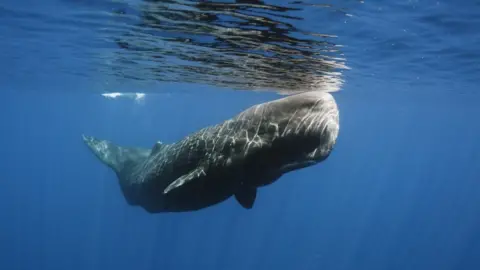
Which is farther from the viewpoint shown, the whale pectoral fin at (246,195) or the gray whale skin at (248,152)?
the whale pectoral fin at (246,195)

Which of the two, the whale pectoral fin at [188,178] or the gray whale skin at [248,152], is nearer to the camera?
the gray whale skin at [248,152]

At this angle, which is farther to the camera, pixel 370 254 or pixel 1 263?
pixel 370 254

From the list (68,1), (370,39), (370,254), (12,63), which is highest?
(68,1)

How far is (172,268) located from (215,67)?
1884 inches

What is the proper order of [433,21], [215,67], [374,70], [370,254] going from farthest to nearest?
[370,254], [374,70], [215,67], [433,21]

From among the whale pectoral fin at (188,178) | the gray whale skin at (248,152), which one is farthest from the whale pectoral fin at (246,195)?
the whale pectoral fin at (188,178)

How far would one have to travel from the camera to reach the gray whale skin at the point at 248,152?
600 cm

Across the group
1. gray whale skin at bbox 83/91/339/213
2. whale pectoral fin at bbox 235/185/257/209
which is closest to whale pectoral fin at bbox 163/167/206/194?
gray whale skin at bbox 83/91/339/213

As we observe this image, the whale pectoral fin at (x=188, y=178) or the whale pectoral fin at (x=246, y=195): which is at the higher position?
the whale pectoral fin at (x=188, y=178)

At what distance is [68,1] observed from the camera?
11.7 metres

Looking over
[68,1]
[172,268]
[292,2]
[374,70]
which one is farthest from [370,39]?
[172,268]

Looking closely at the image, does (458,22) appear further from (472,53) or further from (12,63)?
(12,63)

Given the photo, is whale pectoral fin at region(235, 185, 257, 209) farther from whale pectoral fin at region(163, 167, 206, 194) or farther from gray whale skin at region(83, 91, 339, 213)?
whale pectoral fin at region(163, 167, 206, 194)

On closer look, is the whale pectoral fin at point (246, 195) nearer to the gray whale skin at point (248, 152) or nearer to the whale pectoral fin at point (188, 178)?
the gray whale skin at point (248, 152)
